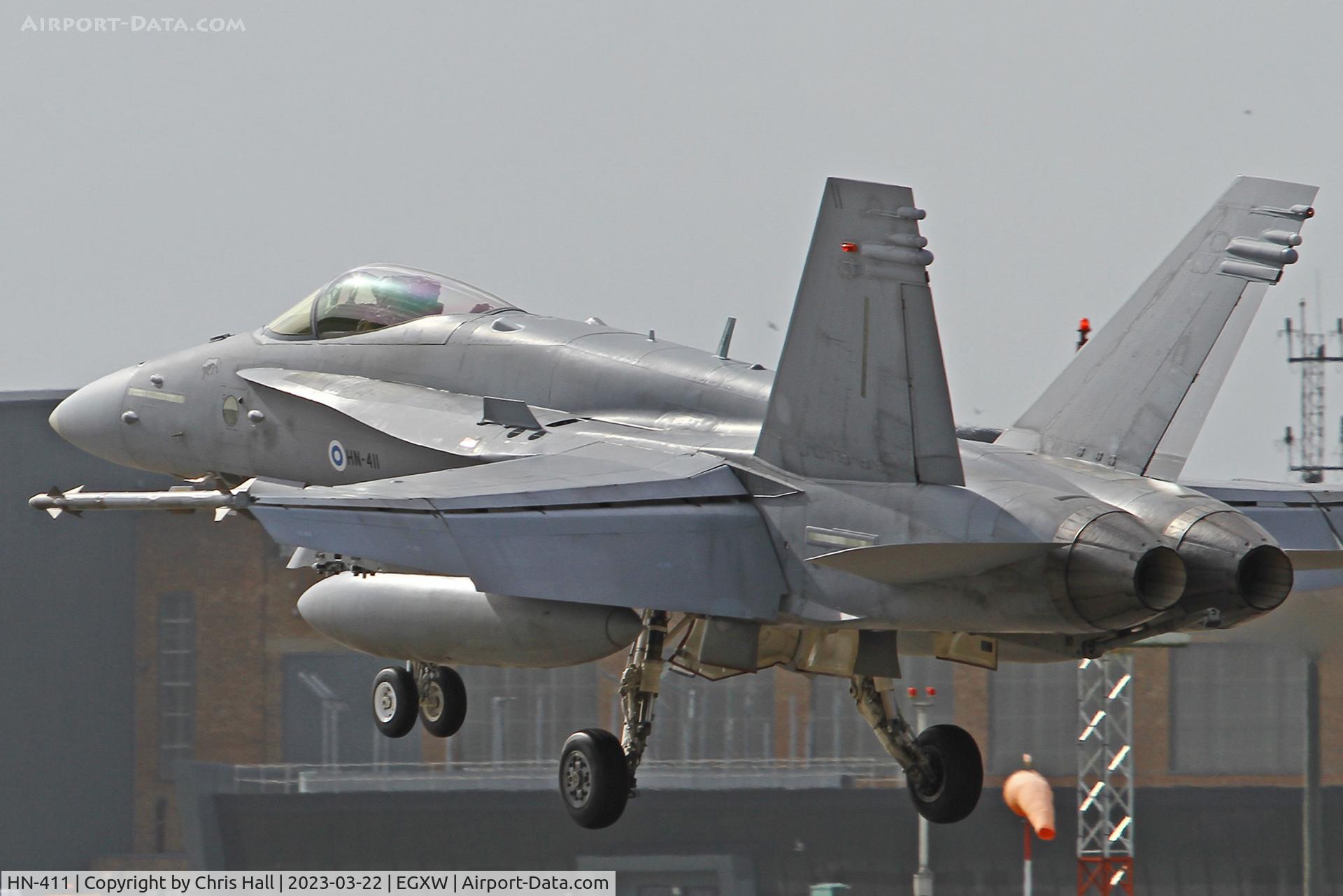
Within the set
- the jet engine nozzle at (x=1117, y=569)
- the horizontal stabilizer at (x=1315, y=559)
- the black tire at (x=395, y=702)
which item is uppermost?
the horizontal stabilizer at (x=1315, y=559)

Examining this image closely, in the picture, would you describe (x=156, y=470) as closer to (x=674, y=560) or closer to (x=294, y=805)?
(x=674, y=560)

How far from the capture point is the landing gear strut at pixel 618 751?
14.7 metres

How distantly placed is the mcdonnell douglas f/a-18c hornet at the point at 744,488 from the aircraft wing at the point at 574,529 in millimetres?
20

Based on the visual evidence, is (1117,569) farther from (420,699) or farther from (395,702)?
(395,702)

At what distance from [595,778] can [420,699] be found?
280 centimetres

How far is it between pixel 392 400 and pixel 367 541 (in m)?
4.13

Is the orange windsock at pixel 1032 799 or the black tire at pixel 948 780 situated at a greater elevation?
the black tire at pixel 948 780

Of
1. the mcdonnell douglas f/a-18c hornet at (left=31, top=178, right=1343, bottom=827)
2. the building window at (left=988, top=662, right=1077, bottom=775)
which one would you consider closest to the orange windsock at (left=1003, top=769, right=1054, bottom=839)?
the building window at (left=988, top=662, right=1077, bottom=775)

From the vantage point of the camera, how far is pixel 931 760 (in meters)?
16.1

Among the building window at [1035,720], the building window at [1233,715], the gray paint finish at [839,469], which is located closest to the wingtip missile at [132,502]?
the gray paint finish at [839,469]

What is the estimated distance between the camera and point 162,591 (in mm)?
56250

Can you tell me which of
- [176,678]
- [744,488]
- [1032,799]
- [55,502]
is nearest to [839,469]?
[744,488]

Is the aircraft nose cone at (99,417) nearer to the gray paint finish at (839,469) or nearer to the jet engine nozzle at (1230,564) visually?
the gray paint finish at (839,469)

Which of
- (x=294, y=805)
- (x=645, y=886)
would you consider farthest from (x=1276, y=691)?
(x=294, y=805)
